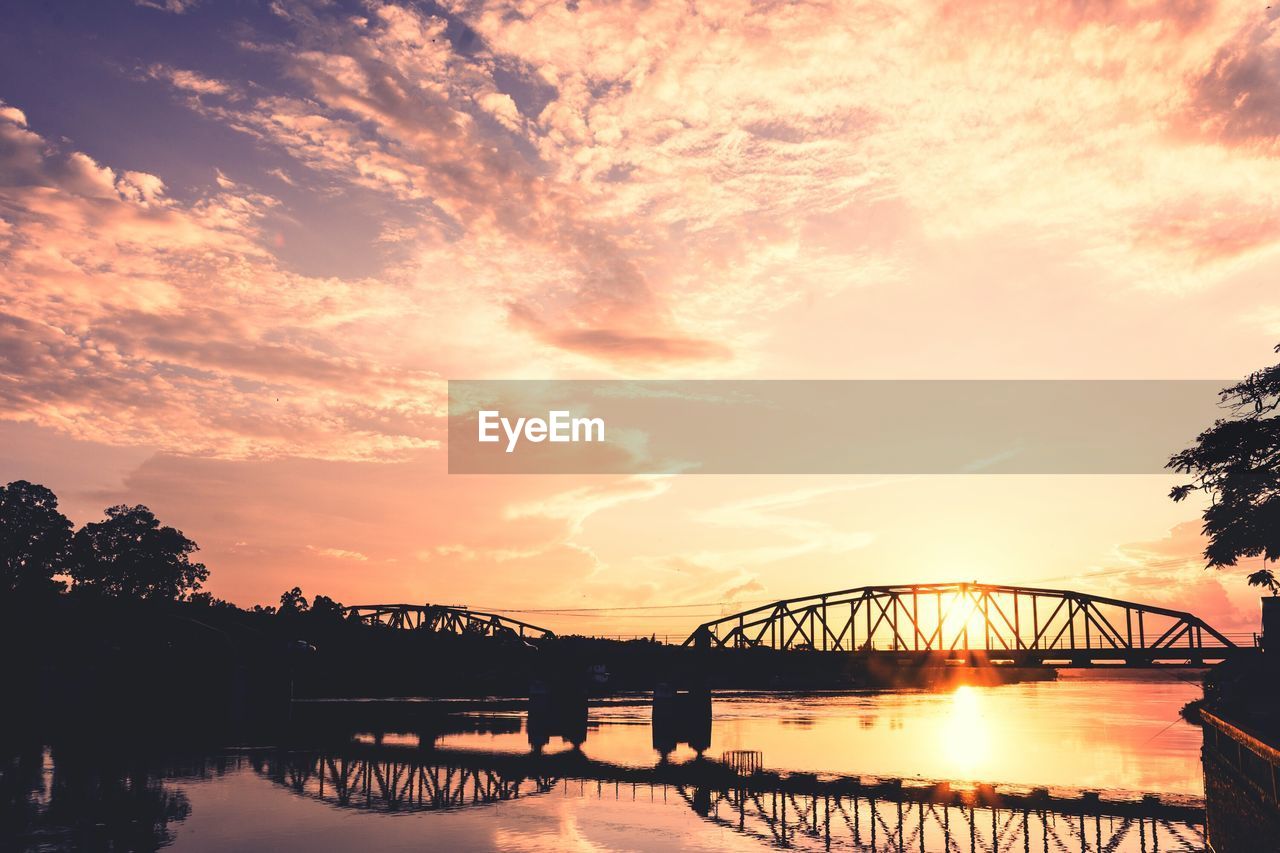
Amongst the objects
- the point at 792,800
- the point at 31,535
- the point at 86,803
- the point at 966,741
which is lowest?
the point at 966,741

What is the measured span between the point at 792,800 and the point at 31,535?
457ft

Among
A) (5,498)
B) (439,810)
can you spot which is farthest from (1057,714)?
(5,498)

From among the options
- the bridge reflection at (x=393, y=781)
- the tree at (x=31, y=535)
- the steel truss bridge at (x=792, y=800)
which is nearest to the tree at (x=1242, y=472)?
the steel truss bridge at (x=792, y=800)

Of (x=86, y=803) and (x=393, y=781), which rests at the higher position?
(x=86, y=803)

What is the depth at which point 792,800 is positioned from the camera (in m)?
65.6

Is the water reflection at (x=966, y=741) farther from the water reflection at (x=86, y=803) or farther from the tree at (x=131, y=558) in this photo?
the tree at (x=131, y=558)

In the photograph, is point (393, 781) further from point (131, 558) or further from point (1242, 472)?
point (131, 558)

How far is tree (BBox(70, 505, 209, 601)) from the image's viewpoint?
16525cm

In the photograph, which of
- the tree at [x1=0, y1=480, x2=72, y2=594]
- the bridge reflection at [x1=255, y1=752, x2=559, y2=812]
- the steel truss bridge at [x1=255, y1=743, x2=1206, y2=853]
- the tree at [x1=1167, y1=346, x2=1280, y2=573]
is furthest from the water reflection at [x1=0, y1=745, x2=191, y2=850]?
the tree at [x1=0, y1=480, x2=72, y2=594]

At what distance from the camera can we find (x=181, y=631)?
456 feet

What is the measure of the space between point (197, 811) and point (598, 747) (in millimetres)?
52250

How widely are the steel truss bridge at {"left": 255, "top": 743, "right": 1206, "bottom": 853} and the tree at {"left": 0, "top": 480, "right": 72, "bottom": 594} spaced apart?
9215 centimetres

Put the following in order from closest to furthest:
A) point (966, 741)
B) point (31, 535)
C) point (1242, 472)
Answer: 1. point (1242, 472)
2. point (966, 741)
3. point (31, 535)

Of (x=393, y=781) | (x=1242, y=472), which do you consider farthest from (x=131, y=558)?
(x=1242, y=472)
